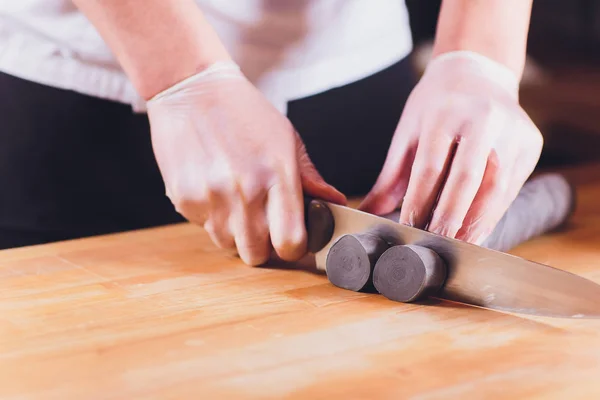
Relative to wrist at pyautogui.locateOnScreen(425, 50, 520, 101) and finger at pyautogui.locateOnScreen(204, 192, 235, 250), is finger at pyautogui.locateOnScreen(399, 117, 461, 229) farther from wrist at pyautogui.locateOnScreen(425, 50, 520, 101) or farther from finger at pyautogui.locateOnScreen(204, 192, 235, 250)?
finger at pyautogui.locateOnScreen(204, 192, 235, 250)

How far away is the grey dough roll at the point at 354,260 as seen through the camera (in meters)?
0.87

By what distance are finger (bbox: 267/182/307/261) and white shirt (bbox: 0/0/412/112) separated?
0.29m

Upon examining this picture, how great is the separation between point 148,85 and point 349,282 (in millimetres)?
368

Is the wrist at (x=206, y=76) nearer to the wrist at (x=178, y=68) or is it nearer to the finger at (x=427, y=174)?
the wrist at (x=178, y=68)

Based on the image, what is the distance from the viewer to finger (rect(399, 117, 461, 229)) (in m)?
0.97

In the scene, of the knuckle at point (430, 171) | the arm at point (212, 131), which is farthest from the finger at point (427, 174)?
the arm at point (212, 131)

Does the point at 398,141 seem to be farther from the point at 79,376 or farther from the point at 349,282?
the point at 79,376

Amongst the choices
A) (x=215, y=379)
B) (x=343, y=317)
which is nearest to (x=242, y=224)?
(x=343, y=317)

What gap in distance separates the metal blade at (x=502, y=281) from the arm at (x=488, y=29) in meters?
0.33

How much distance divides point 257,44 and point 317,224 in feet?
1.16

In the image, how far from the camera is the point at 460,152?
984 millimetres

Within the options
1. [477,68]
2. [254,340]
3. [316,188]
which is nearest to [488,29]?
[477,68]

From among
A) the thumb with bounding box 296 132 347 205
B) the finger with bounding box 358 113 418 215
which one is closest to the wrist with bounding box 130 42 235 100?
the thumb with bounding box 296 132 347 205

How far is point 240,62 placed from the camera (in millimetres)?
1188
